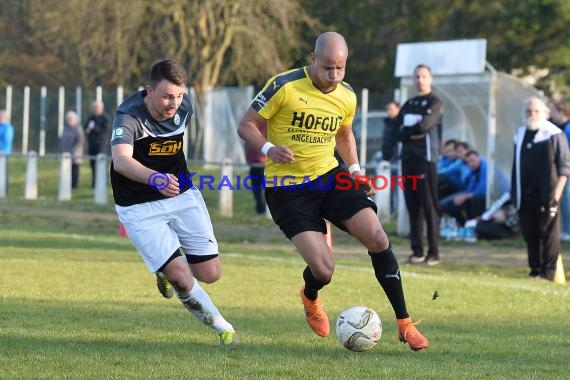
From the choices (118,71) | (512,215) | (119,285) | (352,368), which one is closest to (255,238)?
(512,215)

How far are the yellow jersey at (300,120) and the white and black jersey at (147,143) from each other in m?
0.58

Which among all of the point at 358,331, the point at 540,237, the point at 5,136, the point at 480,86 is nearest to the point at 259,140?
the point at 358,331

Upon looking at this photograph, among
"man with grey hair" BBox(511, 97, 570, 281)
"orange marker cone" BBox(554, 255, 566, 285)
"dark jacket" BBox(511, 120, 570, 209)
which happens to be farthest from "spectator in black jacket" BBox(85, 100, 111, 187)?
"orange marker cone" BBox(554, 255, 566, 285)

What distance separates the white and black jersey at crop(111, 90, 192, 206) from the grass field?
100cm

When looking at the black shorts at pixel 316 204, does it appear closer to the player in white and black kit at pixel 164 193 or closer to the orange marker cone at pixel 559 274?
the player in white and black kit at pixel 164 193

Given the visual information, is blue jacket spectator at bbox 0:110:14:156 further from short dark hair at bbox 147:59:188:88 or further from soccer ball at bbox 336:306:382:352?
soccer ball at bbox 336:306:382:352

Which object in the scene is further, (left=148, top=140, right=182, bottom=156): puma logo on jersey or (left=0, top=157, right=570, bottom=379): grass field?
(left=148, top=140, right=182, bottom=156): puma logo on jersey

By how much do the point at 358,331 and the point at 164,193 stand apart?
154 centimetres

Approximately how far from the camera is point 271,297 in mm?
11211

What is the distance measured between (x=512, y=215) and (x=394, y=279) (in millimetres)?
10586

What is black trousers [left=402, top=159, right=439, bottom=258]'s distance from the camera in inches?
587

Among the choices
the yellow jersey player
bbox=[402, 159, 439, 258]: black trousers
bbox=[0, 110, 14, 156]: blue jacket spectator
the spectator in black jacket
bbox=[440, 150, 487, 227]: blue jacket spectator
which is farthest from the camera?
bbox=[0, 110, 14, 156]: blue jacket spectator

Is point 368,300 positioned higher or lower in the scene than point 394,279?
lower

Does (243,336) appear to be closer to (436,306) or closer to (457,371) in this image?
(457,371)
